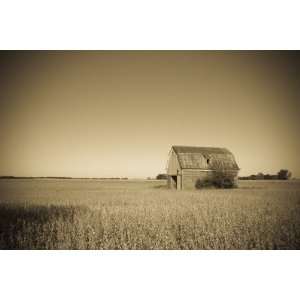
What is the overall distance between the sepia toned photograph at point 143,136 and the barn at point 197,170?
18.2ft

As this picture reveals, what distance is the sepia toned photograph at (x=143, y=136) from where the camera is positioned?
6.37 metres

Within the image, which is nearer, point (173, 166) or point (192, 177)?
point (192, 177)

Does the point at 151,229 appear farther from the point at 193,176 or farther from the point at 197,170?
the point at 197,170

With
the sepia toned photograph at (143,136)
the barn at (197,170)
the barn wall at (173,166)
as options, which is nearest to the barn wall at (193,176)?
the barn at (197,170)

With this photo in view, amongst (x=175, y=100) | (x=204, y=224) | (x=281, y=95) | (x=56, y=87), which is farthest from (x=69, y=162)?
(x=281, y=95)

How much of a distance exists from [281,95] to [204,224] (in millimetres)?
3611

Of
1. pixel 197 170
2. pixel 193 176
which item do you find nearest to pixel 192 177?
pixel 193 176

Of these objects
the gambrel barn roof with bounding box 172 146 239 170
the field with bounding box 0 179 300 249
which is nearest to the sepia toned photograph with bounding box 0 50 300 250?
the field with bounding box 0 179 300 249

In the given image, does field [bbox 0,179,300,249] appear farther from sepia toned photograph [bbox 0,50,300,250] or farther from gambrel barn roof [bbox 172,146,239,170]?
gambrel barn roof [bbox 172,146,239,170]

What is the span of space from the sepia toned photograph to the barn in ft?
18.2

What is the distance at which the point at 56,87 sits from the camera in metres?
8.18

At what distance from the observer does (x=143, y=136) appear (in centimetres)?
902

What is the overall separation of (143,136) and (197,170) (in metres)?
7.15

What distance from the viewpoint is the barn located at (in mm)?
15367
